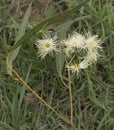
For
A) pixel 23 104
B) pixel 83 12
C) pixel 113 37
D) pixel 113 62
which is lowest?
pixel 23 104

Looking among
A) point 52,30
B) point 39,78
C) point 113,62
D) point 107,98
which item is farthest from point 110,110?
point 52,30

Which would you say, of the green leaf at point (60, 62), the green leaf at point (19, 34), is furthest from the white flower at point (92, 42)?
the green leaf at point (19, 34)

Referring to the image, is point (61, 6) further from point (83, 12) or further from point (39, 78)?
point (39, 78)

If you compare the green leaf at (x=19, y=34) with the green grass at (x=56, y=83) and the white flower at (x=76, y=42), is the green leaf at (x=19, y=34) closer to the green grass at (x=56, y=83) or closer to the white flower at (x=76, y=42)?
the green grass at (x=56, y=83)

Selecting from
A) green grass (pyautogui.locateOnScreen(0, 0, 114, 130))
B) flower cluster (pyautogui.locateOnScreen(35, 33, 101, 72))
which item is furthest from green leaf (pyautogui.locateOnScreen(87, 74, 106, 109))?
flower cluster (pyautogui.locateOnScreen(35, 33, 101, 72))

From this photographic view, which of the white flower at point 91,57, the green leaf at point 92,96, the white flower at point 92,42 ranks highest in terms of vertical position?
the white flower at point 92,42

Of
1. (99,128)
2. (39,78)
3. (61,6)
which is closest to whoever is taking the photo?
(99,128)

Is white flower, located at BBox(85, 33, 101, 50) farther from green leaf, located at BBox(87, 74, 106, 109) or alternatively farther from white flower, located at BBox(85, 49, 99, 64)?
green leaf, located at BBox(87, 74, 106, 109)
